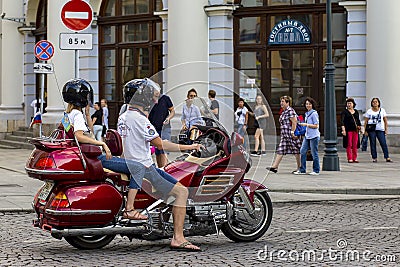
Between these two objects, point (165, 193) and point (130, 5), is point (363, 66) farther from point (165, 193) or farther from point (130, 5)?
point (165, 193)

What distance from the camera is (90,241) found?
8805mm

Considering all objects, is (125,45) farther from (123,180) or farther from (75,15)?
(123,180)

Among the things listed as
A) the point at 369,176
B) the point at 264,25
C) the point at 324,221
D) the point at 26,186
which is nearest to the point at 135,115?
the point at 324,221

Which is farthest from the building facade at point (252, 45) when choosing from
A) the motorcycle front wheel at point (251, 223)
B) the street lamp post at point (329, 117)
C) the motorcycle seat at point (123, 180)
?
the motorcycle seat at point (123, 180)

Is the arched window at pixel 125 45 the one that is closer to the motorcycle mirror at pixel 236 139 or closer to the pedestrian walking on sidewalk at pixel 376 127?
the pedestrian walking on sidewalk at pixel 376 127

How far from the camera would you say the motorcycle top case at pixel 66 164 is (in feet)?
27.3

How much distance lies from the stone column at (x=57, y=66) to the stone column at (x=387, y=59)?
10.4 meters

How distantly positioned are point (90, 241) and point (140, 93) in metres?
1.54

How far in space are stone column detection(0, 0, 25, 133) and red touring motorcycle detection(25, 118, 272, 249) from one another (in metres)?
25.3

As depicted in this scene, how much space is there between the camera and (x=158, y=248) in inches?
353

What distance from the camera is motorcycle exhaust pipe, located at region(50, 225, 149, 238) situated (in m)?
8.28

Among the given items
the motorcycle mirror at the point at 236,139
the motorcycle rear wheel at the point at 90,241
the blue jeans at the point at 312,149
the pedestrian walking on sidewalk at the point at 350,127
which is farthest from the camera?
the pedestrian walking on sidewalk at the point at 350,127

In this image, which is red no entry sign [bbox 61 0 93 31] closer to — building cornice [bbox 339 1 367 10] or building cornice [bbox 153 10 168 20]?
building cornice [bbox 339 1 367 10]

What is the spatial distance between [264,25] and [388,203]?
512 inches
